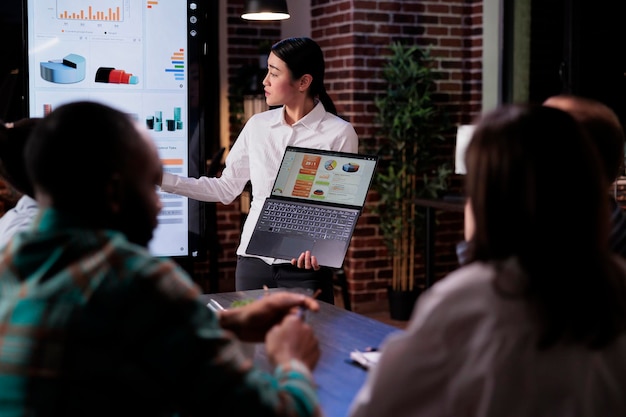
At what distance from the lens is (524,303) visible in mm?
1120

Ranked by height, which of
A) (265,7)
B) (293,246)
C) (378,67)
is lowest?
(293,246)

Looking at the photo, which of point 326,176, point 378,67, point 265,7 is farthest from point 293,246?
point 378,67

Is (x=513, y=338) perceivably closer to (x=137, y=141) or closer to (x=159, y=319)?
(x=159, y=319)

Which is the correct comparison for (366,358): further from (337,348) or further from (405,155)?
(405,155)

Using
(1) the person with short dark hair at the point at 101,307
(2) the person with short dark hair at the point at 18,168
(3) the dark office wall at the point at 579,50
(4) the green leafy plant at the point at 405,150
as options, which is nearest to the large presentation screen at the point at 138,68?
(2) the person with short dark hair at the point at 18,168

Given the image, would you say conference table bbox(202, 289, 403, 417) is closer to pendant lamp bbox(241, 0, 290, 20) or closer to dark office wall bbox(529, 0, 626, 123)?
pendant lamp bbox(241, 0, 290, 20)

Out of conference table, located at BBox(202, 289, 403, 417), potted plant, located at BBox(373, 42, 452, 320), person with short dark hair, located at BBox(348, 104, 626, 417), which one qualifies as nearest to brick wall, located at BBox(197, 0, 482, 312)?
potted plant, located at BBox(373, 42, 452, 320)

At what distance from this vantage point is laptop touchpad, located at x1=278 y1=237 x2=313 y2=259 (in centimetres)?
263

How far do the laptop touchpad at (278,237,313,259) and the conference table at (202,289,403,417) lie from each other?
159 mm

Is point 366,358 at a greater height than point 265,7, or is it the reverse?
point 265,7

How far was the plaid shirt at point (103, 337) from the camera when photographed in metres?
1.07

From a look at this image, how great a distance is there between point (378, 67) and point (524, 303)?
4.74 meters

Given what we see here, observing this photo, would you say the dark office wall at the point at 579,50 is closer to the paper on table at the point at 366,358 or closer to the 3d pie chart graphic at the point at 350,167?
the 3d pie chart graphic at the point at 350,167

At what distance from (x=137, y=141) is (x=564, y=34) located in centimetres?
524
